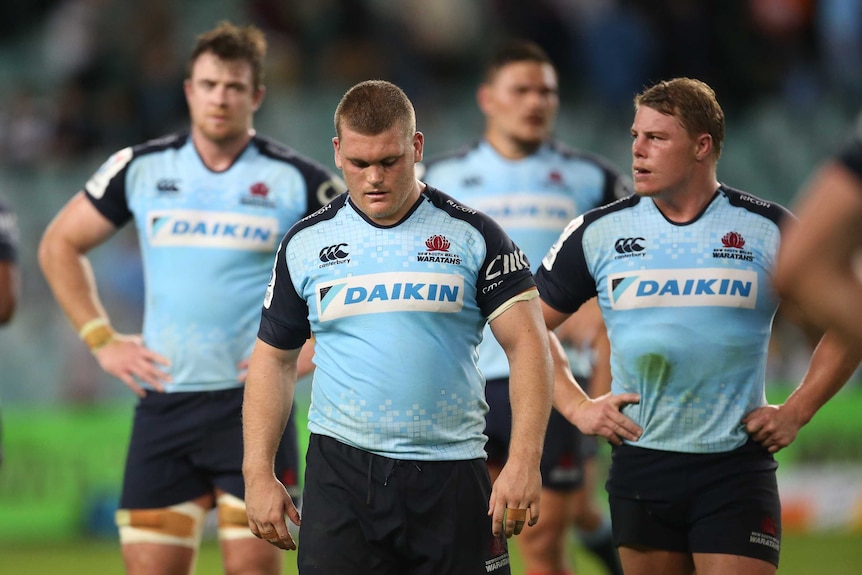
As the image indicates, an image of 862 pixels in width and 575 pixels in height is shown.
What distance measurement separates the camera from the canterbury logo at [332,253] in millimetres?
4965

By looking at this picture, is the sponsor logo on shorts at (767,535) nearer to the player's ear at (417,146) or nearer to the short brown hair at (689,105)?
the short brown hair at (689,105)

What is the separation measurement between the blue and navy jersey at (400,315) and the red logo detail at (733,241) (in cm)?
92

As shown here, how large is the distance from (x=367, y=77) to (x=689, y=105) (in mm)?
10853

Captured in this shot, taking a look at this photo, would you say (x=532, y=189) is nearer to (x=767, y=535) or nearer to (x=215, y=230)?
(x=215, y=230)

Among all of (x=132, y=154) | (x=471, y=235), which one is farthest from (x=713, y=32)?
(x=471, y=235)

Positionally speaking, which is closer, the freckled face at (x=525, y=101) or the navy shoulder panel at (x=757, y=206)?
the navy shoulder panel at (x=757, y=206)

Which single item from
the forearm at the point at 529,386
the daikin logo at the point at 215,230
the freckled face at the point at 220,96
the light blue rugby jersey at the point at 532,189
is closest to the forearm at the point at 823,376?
the forearm at the point at 529,386

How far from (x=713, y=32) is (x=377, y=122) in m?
11.9

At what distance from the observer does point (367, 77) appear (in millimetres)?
15938

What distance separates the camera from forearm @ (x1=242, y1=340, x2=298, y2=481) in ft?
16.2

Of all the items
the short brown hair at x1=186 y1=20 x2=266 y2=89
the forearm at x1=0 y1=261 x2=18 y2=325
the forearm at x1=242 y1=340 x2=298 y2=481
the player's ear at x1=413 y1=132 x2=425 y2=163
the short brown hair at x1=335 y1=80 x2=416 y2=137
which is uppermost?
the short brown hair at x1=186 y1=20 x2=266 y2=89

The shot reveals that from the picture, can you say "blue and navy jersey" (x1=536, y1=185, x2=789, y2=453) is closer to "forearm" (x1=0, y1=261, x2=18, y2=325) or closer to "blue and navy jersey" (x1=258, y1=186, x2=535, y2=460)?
"blue and navy jersey" (x1=258, y1=186, x2=535, y2=460)

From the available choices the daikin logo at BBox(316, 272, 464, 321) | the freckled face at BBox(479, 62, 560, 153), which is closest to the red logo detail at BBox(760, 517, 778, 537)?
the daikin logo at BBox(316, 272, 464, 321)

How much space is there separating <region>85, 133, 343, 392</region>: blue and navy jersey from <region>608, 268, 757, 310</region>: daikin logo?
1.86 meters
